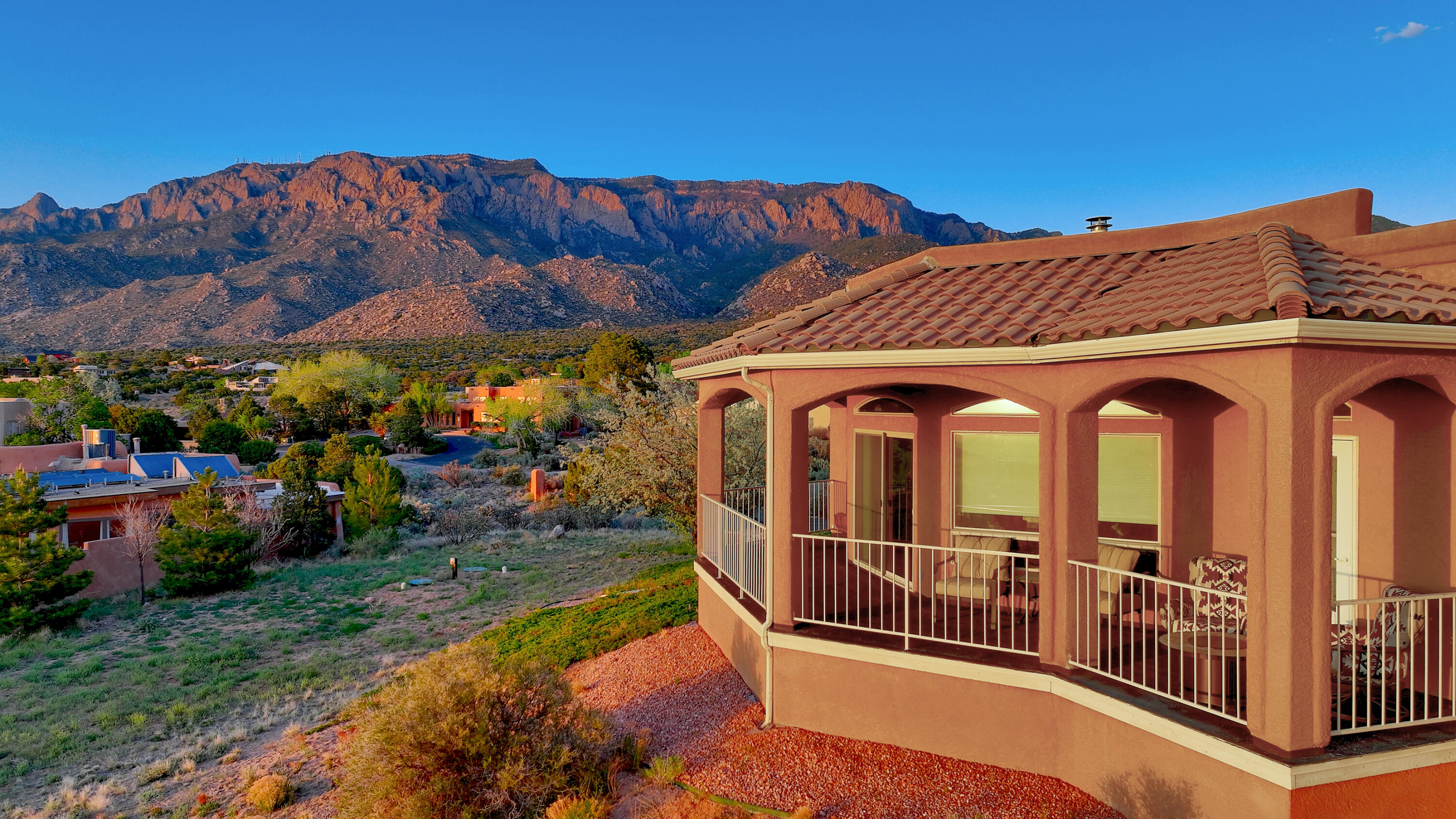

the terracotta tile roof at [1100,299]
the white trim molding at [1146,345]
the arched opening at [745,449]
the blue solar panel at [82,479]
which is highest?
the terracotta tile roof at [1100,299]

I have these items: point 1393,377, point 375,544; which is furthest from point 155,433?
point 1393,377

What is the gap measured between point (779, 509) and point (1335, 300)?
4567mm

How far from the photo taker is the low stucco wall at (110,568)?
19328 millimetres

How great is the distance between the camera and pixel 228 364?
6369 centimetres

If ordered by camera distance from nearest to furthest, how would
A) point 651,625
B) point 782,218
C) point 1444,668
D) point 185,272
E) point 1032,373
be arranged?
point 1444,668 → point 1032,373 → point 651,625 → point 185,272 → point 782,218

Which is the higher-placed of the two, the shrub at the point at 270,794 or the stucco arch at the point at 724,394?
the stucco arch at the point at 724,394

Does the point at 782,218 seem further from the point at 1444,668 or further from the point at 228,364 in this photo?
the point at 1444,668

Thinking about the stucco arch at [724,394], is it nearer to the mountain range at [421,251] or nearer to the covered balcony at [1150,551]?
the covered balcony at [1150,551]

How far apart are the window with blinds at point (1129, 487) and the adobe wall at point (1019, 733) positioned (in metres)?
2.47

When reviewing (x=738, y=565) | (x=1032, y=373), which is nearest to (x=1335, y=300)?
(x=1032, y=373)

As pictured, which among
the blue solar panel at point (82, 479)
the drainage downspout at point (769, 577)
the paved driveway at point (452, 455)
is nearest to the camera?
the drainage downspout at point (769, 577)

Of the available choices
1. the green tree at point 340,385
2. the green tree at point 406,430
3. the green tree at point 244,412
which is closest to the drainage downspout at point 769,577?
the green tree at point 406,430

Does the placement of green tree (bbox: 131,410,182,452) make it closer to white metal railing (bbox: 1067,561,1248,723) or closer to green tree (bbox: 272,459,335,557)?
green tree (bbox: 272,459,335,557)

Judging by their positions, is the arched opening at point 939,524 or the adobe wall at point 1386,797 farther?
the arched opening at point 939,524
